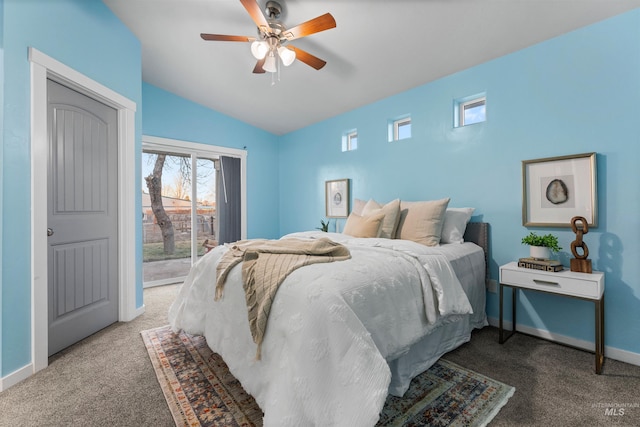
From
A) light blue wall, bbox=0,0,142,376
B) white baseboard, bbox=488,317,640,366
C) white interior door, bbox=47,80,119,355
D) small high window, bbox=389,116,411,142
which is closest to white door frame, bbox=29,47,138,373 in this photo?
light blue wall, bbox=0,0,142,376

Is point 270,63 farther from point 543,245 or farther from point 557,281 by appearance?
point 557,281

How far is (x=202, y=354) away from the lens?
212 centimetres

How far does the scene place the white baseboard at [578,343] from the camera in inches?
77.6

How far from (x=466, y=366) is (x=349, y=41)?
2.82 meters

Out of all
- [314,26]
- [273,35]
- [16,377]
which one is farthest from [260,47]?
[16,377]

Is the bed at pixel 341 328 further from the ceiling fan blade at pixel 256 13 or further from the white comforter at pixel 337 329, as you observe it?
the ceiling fan blade at pixel 256 13

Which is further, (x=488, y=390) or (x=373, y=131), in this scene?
(x=373, y=131)

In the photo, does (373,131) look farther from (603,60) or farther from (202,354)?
(202,354)

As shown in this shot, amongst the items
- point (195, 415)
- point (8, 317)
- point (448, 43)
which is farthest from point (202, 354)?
point (448, 43)

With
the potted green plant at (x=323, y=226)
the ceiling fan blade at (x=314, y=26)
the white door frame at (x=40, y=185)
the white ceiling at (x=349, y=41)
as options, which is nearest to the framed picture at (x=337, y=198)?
the potted green plant at (x=323, y=226)

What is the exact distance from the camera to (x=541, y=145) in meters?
2.38

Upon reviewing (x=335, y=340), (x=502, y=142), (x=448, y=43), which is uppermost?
(x=448, y=43)

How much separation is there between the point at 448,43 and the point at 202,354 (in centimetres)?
329

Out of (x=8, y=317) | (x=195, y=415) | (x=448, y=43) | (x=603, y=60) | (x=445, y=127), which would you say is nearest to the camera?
(x=195, y=415)
